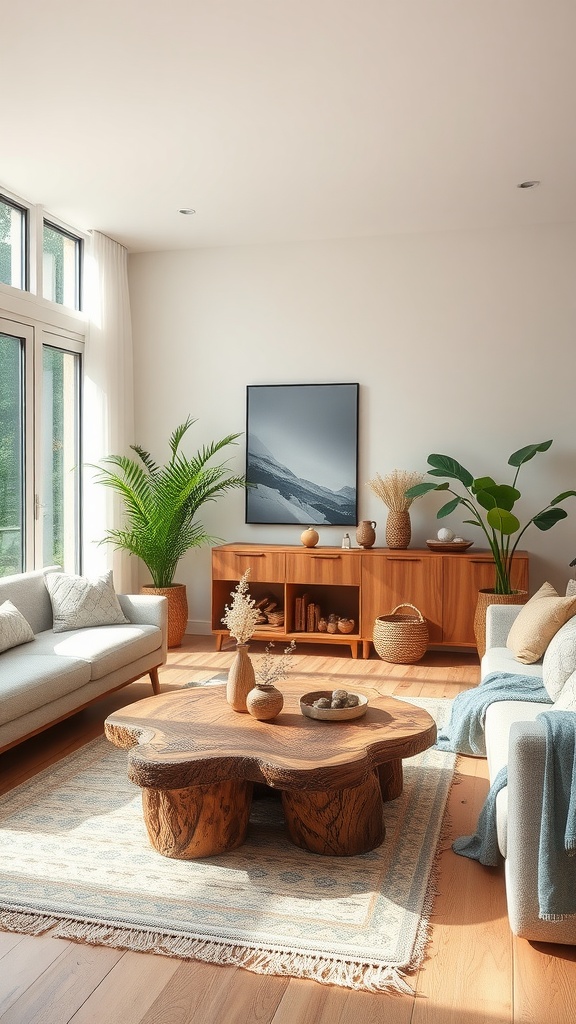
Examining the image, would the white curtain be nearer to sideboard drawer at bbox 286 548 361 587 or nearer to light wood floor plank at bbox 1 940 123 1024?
sideboard drawer at bbox 286 548 361 587

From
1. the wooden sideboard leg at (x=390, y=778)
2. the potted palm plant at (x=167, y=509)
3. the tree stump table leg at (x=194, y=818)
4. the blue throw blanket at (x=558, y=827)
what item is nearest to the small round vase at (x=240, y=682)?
the tree stump table leg at (x=194, y=818)

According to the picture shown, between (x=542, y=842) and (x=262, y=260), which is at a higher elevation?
(x=262, y=260)

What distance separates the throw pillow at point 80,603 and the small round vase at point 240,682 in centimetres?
175

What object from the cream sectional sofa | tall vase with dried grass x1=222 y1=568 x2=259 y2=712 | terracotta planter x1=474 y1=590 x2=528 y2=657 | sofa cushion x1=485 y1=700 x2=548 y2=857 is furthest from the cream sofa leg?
sofa cushion x1=485 y1=700 x2=548 y2=857

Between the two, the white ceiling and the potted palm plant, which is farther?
the potted palm plant

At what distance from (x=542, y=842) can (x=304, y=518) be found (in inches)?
174

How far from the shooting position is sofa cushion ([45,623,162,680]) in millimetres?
4184

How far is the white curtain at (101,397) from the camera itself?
629 centimetres

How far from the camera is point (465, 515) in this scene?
625 centimetres

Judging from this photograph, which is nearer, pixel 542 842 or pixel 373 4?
pixel 542 842

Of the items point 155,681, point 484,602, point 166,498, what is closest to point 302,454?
point 166,498

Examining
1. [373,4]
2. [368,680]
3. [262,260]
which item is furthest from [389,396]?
[373,4]

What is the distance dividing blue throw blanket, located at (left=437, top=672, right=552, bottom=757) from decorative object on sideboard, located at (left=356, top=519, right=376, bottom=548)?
Answer: 2202 millimetres

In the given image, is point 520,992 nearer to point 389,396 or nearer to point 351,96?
point 351,96
